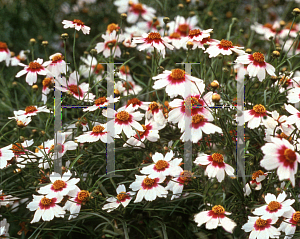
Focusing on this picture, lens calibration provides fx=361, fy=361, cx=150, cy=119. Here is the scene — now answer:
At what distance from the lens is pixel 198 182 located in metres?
0.89

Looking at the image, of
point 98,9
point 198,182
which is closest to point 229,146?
point 198,182

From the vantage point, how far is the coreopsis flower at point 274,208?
0.77 metres

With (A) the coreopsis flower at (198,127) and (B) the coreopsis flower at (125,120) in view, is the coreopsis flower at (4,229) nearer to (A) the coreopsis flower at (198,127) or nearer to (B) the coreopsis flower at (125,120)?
(B) the coreopsis flower at (125,120)

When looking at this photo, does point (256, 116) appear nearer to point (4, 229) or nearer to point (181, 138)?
point (181, 138)

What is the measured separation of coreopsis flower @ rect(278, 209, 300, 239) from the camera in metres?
0.78

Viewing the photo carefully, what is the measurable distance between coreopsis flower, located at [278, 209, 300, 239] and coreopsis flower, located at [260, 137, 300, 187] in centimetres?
15

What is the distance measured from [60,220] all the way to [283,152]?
57 centimetres

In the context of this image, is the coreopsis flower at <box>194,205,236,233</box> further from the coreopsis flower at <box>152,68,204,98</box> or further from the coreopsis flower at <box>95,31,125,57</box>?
the coreopsis flower at <box>95,31,125,57</box>

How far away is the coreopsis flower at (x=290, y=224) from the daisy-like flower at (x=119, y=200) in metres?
0.35

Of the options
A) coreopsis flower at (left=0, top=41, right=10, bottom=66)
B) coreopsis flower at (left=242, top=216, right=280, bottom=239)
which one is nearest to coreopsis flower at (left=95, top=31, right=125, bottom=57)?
coreopsis flower at (left=0, top=41, right=10, bottom=66)

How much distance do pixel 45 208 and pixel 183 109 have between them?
0.39 m

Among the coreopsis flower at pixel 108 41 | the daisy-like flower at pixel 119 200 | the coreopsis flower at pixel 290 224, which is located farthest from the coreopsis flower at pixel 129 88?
the coreopsis flower at pixel 290 224

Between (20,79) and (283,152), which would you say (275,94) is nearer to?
(283,152)

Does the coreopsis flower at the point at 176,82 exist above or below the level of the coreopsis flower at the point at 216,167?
above
